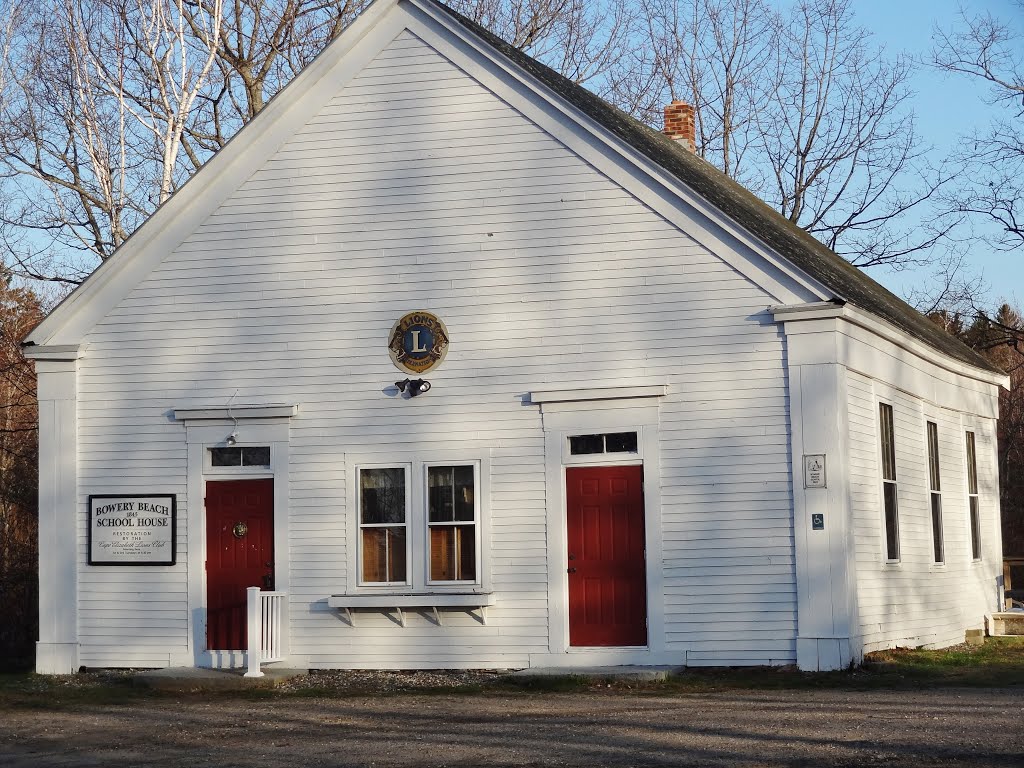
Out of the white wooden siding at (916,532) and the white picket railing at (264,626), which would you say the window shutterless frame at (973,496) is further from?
the white picket railing at (264,626)

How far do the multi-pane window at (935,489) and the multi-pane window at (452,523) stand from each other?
658 cm

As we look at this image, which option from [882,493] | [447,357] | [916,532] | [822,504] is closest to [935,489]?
[916,532]

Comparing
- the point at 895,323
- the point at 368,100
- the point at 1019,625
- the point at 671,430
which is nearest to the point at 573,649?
the point at 671,430

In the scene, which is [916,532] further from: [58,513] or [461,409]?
[58,513]

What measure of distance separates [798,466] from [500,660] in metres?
4.03

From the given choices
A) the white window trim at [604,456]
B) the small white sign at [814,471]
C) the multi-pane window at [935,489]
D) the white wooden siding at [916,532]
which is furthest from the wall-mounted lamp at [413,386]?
the multi-pane window at [935,489]

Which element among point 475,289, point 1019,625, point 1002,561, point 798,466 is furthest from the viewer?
point 1002,561

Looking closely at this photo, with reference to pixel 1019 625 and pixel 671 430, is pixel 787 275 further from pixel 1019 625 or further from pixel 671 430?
pixel 1019 625

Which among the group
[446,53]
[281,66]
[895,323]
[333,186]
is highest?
[281,66]

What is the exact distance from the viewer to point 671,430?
53.1 feet

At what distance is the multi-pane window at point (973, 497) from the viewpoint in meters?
21.8

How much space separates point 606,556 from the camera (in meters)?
16.4

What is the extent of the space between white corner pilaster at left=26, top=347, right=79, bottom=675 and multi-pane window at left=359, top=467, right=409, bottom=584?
3.72 meters

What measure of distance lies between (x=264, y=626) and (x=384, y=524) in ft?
5.94
